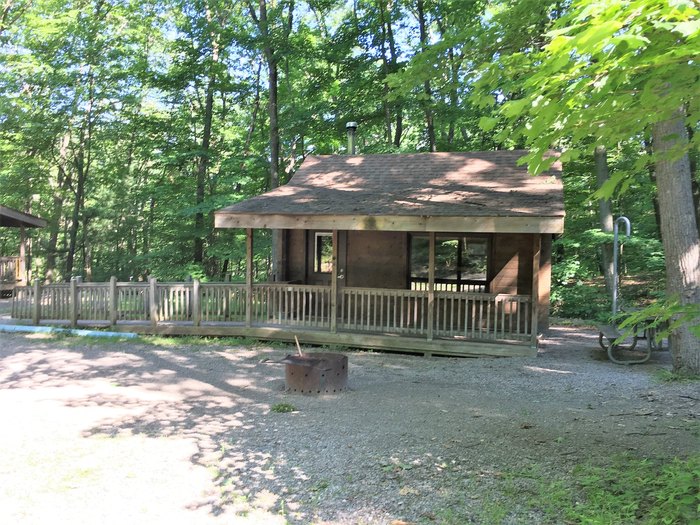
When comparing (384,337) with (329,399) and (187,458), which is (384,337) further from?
(187,458)

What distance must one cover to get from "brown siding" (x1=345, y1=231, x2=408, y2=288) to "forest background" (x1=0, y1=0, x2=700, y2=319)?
263 inches

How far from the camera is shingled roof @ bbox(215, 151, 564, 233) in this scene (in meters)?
9.71

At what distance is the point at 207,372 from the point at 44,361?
11.3 ft

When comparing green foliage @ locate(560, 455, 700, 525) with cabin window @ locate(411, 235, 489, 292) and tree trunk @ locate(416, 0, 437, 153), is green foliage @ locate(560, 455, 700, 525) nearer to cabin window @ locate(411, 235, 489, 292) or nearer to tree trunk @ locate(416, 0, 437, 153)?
cabin window @ locate(411, 235, 489, 292)

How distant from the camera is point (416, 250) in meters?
12.7

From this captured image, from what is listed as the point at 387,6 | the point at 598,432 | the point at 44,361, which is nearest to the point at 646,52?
the point at 598,432

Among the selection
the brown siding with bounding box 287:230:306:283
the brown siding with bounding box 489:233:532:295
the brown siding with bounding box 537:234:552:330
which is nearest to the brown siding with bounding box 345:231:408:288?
→ the brown siding with bounding box 287:230:306:283

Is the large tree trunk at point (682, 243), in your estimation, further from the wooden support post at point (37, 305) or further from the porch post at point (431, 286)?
the wooden support post at point (37, 305)

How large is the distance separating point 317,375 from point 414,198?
5.12m

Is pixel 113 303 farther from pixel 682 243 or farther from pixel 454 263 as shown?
pixel 682 243

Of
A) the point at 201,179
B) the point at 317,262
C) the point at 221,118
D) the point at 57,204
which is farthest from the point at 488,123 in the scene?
the point at 57,204

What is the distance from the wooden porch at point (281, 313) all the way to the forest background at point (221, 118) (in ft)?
21.2

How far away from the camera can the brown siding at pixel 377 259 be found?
12633 millimetres

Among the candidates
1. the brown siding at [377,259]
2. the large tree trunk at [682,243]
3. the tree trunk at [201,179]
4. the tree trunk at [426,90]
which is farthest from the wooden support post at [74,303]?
the tree trunk at [426,90]
